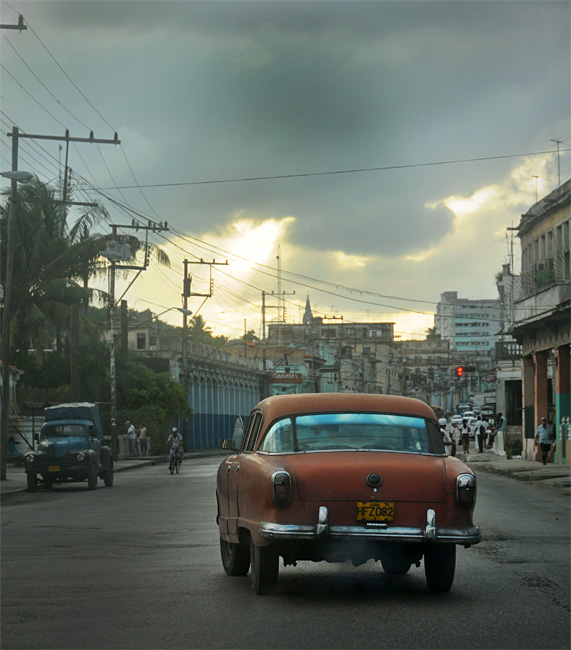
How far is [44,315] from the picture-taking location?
5206cm

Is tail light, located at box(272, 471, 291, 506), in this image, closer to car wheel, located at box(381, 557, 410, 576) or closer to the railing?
car wheel, located at box(381, 557, 410, 576)

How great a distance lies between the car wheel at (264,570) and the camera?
9469mm

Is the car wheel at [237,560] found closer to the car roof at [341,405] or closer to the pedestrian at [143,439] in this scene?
the car roof at [341,405]

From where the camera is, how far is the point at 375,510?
9094 mm

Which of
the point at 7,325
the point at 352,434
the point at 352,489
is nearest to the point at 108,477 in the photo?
the point at 7,325

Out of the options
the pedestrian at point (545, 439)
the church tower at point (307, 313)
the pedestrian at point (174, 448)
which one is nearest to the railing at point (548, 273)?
the pedestrian at point (545, 439)

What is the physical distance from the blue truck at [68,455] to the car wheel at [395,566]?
21077 millimetres

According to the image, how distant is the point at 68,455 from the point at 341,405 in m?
22.0

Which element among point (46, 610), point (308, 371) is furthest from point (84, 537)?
point (308, 371)

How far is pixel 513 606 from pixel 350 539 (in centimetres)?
144

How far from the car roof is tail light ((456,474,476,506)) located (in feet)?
3.81

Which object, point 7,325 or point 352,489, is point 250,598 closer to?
point 352,489

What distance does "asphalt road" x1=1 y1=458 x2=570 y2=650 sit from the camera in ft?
25.2

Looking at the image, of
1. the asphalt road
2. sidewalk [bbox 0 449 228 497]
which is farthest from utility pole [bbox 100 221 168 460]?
the asphalt road
